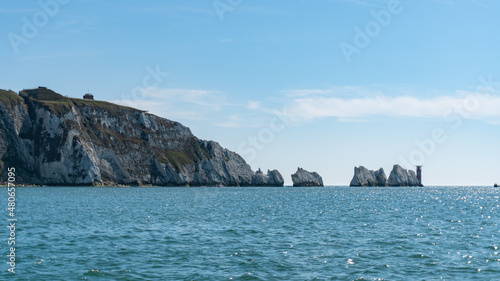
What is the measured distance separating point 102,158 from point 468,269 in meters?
183

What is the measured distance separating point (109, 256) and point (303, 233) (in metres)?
19.8

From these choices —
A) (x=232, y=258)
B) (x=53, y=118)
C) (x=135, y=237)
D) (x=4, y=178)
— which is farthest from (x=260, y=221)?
(x=53, y=118)

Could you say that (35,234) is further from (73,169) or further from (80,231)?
(73,169)

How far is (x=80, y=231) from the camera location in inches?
1629

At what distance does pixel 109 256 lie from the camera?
29.6 m

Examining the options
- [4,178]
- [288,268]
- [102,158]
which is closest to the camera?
[288,268]

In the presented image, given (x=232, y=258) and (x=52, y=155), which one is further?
(x=52, y=155)

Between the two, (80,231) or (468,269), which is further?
(80,231)

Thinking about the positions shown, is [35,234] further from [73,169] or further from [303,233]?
[73,169]

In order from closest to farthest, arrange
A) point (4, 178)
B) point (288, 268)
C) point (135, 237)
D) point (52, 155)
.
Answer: point (288, 268) → point (135, 237) → point (4, 178) → point (52, 155)

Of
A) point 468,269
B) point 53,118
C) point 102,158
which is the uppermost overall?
point 53,118

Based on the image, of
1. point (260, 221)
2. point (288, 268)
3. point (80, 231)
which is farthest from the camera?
point (260, 221)

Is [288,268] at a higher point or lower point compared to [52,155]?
lower

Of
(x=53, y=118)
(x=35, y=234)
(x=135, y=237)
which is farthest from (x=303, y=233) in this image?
(x=53, y=118)
